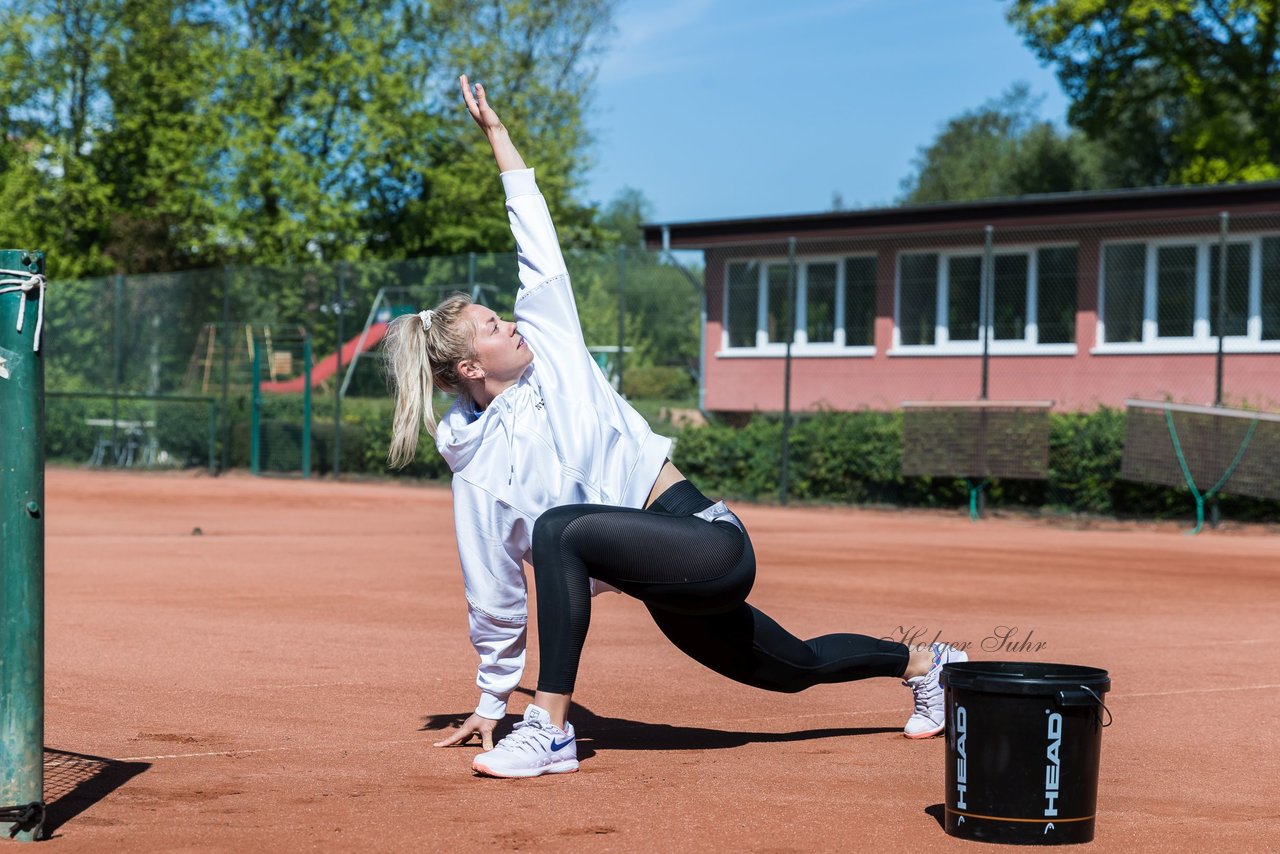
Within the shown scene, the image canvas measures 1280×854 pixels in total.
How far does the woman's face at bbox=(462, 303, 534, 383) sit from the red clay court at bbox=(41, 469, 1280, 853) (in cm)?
113

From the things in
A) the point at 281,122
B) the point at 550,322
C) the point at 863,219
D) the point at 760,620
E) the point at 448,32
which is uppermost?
the point at 448,32

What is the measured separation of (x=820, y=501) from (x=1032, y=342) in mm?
5434

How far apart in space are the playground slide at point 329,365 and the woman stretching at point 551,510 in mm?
20616

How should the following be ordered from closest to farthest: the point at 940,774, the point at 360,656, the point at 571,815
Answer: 1. the point at 571,815
2. the point at 940,774
3. the point at 360,656

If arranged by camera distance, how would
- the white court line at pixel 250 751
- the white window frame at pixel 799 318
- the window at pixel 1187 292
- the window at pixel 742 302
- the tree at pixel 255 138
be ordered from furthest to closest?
the tree at pixel 255 138 < the window at pixel 742 302 < the white window frame at pixel 799 318 < the window at pixel 1187 292 < the white court line at pixel 250 751

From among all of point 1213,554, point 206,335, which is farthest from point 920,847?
point 206,335

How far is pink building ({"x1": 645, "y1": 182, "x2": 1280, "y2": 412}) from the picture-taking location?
21.3 metres

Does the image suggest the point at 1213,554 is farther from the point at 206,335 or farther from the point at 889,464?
the point at 206,335

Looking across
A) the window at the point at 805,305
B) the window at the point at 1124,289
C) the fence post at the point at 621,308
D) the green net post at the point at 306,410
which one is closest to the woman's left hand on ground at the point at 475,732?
the fence post at the point at 621,308

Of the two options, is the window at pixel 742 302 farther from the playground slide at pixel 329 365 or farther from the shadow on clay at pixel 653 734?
the shadow on clay at pixel 653 734


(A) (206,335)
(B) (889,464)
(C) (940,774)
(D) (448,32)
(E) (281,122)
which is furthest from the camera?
(D) (448,32)

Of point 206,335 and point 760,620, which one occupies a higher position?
point 206,335

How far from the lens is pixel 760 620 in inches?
182

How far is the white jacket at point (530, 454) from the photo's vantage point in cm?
445
